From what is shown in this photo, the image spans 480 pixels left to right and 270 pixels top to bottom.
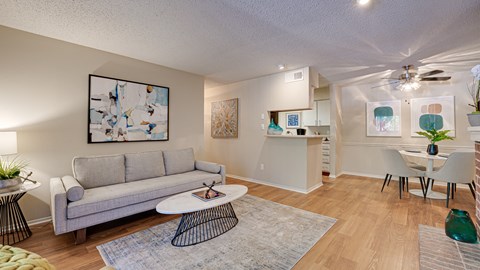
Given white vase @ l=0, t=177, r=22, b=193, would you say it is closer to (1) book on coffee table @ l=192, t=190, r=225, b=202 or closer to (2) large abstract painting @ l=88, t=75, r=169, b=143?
(2) large abstract painting @ l=88, t=75, r=169, b=143

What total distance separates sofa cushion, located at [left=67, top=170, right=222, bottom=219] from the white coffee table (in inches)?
17.7

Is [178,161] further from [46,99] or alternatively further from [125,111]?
[46,99]

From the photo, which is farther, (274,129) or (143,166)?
(274,129)

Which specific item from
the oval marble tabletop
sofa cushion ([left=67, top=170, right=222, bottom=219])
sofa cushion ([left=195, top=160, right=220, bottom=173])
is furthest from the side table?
sofa cushion ([left=195, top=160, right=220, bottom=173])

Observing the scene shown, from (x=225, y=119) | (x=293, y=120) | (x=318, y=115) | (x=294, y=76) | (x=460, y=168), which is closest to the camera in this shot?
(x=460, y=168)

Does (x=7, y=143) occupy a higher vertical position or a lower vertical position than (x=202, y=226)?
higher

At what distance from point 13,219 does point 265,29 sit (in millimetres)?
3611

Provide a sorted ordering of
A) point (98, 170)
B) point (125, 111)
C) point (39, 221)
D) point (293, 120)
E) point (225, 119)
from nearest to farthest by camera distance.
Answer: point (39, 221), point (98, 170), point (125, 111), point (225, 119), point (293, 120)

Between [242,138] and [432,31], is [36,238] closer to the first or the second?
[242,138]

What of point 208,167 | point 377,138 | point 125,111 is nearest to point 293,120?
point 377,138

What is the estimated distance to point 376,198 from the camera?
3.55 meters

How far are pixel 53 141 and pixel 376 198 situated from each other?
16.6 feet

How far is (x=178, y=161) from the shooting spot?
11.7 feet

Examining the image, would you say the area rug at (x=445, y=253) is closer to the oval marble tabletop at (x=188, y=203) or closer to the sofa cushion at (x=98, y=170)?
the oval marble tabletop at (x=188, y=203)
